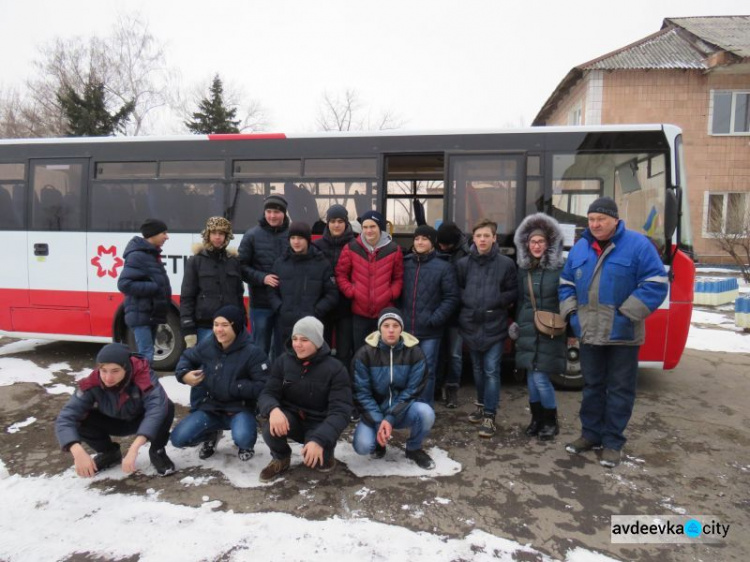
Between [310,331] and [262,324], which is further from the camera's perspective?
[262,324]

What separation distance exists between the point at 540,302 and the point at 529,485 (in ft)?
4.53

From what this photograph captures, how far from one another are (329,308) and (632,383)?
2.47m

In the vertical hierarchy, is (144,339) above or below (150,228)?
below

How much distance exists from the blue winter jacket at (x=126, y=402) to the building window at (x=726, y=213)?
52.0 ft

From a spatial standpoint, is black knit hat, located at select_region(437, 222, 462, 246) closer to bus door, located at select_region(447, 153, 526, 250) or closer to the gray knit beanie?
bus door, located at select_region(447, 153, 526, 250)

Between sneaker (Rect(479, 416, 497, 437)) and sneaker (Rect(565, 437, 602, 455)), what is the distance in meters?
0.59

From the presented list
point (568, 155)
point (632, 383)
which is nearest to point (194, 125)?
point (568, 155)

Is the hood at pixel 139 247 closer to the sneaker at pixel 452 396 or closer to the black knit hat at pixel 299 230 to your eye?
the black knit hat at pixel 299 230

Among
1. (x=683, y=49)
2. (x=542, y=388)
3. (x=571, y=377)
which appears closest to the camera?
(x=542, y=388)

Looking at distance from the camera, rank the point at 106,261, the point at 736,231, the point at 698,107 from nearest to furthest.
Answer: the point at 106,261 → the point at 736,231 → the point at 698,107

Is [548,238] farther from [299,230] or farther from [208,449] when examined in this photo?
[208,449]

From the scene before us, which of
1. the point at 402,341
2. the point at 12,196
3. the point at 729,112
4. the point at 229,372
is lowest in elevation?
the point at 229,372

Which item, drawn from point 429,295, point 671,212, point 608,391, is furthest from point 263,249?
point 671,212

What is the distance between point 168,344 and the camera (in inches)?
225
